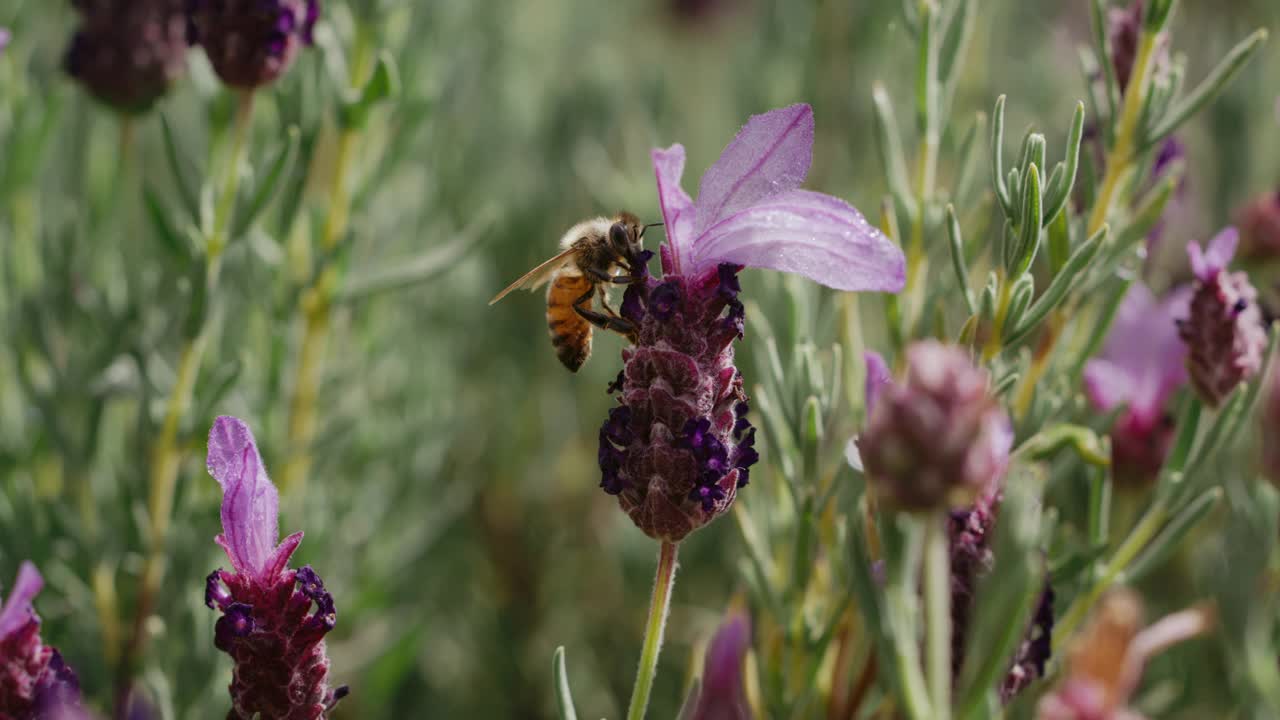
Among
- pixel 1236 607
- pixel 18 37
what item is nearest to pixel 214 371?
pixel 18 37

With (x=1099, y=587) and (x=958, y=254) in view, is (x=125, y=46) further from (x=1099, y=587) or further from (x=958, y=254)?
(x=1099, y=587)

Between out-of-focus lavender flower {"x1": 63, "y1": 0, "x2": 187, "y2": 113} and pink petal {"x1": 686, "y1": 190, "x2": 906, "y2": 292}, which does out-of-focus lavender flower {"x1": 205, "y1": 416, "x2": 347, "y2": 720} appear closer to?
pink petal {"x1": 686, "y1": 190, "x2": 906, "y2": 292}

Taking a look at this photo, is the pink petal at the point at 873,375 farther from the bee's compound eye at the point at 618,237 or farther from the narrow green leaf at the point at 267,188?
the narrow green leaf at the point at 267,188

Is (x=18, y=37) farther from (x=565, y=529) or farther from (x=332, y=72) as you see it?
(x=565, y=529)

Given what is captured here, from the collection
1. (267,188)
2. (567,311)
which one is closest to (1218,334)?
(567,311)

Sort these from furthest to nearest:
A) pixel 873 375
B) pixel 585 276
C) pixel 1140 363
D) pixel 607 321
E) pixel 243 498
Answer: pixel 1140 363, pixel 585 276, pixel 607 321, pixel 873 375, pixel 243 498

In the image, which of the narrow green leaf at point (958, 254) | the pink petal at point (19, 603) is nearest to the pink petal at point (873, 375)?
the narrow green leaf at point (958, 254)
